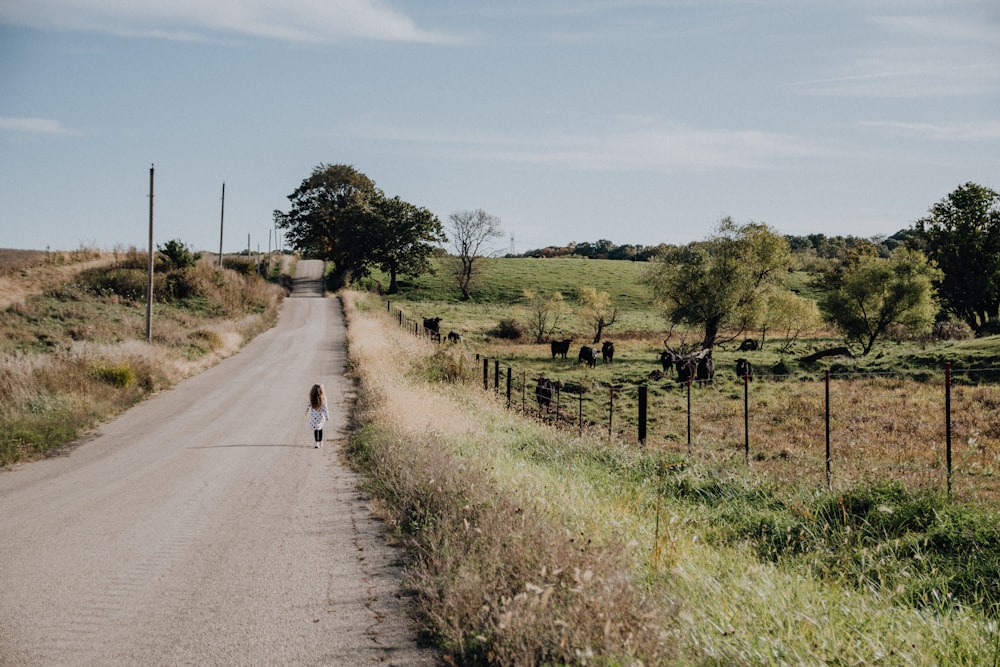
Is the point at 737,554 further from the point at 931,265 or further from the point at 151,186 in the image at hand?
the point at 931,265

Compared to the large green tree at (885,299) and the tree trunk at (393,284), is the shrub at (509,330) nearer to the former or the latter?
the large green tree at (885,299)

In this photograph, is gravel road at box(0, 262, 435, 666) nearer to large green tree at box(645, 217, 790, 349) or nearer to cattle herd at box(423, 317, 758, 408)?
cattle herd at box(423, 317, 758, 408)

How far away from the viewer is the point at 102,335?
31031 millimetres

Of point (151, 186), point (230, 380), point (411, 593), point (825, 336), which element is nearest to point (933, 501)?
point (411, 593)

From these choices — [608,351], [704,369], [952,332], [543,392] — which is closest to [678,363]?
[704,369]

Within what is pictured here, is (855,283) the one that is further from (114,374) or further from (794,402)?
(114,374)

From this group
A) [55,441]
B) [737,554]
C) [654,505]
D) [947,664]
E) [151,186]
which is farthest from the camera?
[151,186]

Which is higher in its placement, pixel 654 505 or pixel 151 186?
pixel 151 186

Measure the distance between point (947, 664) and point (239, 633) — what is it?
192 inches

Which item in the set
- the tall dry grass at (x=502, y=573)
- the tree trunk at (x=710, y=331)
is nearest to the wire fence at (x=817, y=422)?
the tall dry grass at (x=502, y=573)

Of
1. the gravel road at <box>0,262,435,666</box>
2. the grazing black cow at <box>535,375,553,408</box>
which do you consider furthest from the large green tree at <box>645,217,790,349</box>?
the gravel road at <box>0,262,435,666</box>

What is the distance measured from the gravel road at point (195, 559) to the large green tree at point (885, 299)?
37.2m

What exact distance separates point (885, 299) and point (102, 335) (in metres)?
44.1

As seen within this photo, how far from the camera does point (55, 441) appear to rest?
1414 cm
